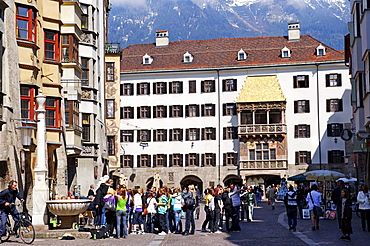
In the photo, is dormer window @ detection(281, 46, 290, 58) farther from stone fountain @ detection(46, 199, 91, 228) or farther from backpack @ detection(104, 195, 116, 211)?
stone fountain @ detection(46, 199, 91, 228)

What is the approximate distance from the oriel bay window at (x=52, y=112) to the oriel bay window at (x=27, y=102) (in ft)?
13.4

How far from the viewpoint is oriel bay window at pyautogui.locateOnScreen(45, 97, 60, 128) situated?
32.1 meters

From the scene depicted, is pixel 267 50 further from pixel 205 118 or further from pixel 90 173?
pixel 90 173

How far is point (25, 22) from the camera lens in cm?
2753

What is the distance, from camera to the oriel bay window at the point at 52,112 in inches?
1262

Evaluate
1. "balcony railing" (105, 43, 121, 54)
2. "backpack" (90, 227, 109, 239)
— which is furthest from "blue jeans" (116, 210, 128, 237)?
"balcony railing" (105, 43, 121, 54)

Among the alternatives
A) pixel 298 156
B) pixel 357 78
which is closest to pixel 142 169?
pixel 298 156

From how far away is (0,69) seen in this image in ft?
79.9

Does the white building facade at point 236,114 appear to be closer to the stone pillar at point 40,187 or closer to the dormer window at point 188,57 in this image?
the dormer window at point 188,57

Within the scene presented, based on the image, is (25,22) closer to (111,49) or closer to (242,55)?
(111,49)

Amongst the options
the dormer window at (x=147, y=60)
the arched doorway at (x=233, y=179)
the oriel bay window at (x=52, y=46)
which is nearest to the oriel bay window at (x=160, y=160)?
the arched doorway at (x=233, y=179)

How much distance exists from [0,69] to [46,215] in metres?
5.46

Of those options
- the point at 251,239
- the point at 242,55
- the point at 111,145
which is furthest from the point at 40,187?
the point at 242,55

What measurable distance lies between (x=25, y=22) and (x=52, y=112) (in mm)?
5989
